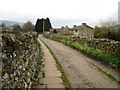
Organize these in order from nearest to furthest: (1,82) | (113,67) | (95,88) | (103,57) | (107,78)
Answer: (1,82)
(95,88)
(107,78)
(113,67)
(103,57)

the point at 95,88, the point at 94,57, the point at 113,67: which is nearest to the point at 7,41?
the point at 95,88

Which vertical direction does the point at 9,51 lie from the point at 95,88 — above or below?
above

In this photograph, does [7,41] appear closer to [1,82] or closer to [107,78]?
[1,82]

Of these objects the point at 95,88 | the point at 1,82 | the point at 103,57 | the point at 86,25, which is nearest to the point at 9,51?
the point at 1,82

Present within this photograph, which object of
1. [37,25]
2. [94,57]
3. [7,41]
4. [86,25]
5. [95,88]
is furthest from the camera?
[37,25]

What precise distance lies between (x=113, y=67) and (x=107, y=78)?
221cm

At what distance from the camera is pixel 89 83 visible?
7.79 metres

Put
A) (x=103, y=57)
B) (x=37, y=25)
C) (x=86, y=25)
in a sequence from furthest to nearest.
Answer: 1. (x=37, y=25)
2. (x=86, y=25)
3. (x=103, y=57)

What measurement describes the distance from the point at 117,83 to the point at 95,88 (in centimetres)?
131

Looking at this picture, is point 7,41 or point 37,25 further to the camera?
point 37,25

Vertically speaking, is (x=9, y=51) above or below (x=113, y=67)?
above

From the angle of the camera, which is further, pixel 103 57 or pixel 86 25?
pixel 86 25

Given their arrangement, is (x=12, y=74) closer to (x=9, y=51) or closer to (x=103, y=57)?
(x=9, y=51)

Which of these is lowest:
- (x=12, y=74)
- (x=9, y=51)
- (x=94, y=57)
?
(x=94, y=57)
